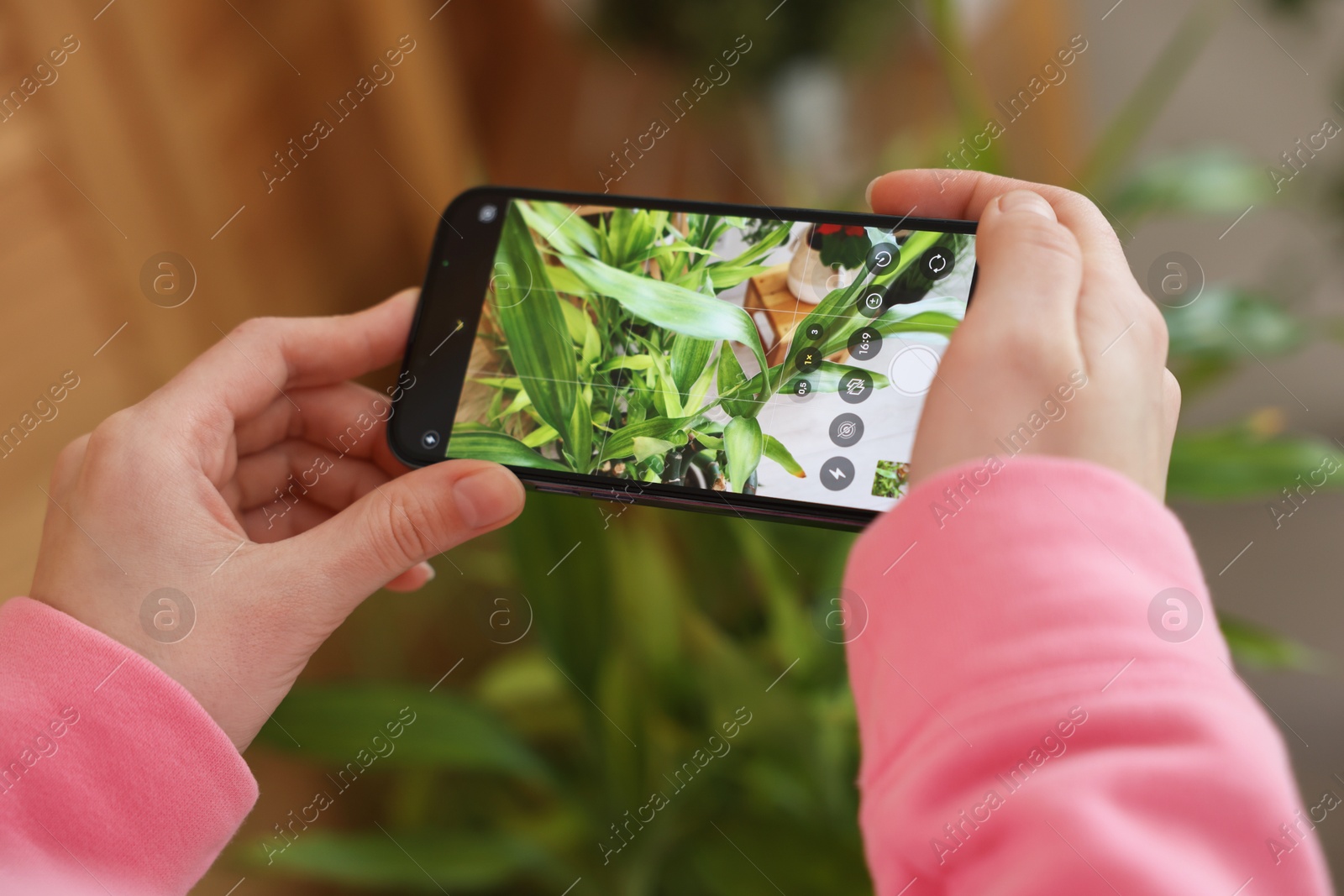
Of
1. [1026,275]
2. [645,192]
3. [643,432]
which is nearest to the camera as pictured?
[1026,275]

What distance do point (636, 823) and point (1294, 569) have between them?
0.68 metres

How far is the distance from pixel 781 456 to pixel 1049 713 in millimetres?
209

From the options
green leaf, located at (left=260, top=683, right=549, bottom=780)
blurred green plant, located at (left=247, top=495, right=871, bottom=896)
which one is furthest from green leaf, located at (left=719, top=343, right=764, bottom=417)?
green leaf, located at (left=260, top=683, right=549, bottom=780)

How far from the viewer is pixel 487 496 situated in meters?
0.41

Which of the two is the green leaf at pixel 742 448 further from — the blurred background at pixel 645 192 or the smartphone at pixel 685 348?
the blurred background at pixel 645 192

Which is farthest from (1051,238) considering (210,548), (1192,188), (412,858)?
(412,858)

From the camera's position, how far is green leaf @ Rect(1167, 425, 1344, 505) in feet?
2.17

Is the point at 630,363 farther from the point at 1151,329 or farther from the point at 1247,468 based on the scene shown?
the point at 1247,468

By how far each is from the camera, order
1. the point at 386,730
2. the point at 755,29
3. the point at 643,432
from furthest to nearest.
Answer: the point at 755,29 < the point at 386,730 < the point at 643,432

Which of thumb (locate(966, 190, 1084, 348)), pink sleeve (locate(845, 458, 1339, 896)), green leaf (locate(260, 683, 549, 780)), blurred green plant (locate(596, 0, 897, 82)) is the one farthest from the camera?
blurred green plant (locate(596, 0, 897, 82))

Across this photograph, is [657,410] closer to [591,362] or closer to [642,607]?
[591,362]

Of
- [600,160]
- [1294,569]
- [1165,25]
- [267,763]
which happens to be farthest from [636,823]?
[1165,25]

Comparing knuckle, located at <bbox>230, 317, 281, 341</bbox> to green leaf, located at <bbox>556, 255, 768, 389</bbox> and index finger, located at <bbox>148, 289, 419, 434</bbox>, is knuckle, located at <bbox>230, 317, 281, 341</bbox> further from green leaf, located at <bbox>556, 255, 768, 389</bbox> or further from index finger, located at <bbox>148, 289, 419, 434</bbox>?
green leaf, located at <bbox>556, 255, 768, 389</bbox>

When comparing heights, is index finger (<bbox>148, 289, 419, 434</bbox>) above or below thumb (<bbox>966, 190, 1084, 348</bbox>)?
above
